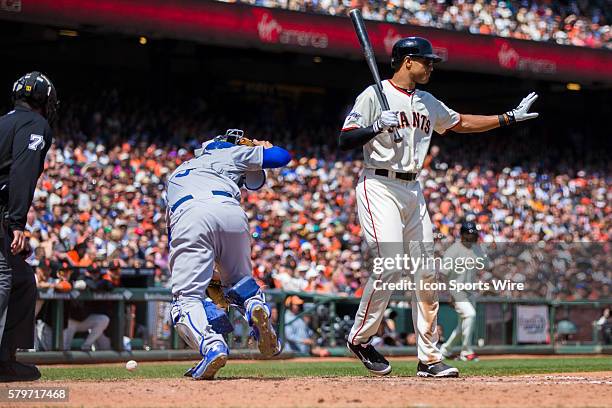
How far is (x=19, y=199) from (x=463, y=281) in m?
8.93

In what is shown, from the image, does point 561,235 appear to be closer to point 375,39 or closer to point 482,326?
point 375,39

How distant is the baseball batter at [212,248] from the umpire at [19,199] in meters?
0.92

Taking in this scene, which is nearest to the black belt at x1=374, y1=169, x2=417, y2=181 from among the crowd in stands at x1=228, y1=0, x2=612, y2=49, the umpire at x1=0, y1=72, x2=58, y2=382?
the umpire at x1=0, y1=72, x2=58, y2=382

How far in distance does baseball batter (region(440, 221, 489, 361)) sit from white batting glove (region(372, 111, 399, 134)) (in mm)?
6148

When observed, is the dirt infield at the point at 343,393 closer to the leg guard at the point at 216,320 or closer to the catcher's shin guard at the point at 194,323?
the catcher's shin guard at the point at 194,323

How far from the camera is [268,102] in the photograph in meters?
25.3

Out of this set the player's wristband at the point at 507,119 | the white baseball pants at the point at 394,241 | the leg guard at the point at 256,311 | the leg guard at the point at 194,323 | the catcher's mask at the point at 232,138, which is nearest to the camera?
the leg guard at the point at 194,323

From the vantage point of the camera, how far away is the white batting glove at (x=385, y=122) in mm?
7090

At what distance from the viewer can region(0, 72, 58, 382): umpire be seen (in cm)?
638

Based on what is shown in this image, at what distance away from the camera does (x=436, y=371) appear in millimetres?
7461

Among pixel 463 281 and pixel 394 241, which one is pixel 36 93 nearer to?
pixel 394 241

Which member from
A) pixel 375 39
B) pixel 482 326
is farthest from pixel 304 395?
pixel 375 39

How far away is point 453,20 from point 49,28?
9.32 m

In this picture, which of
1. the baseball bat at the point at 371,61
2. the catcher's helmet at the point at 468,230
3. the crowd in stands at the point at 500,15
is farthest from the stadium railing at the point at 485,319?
the crowd in stands at the point at 500,15
